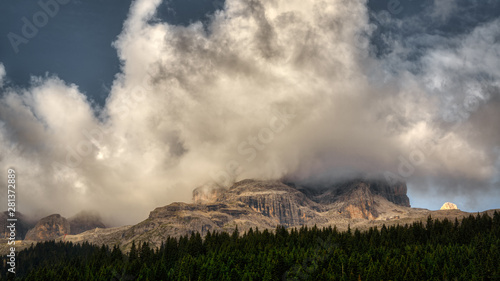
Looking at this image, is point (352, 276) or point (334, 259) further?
point (334, 259)

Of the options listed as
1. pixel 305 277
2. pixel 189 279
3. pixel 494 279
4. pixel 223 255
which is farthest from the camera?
pixel 223 255

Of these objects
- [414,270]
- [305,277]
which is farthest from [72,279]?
[414,270]

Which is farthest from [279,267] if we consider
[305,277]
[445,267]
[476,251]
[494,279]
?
[476,251]

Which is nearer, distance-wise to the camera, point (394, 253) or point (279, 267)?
point (279, 267)

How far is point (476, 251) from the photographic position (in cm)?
17575

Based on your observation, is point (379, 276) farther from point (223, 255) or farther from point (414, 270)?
point (223, 255)

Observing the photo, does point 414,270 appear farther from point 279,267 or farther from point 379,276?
point 279,267

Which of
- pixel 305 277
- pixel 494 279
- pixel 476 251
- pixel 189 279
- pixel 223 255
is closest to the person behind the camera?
pixel 494 279

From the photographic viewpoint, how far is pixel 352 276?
5965 inches

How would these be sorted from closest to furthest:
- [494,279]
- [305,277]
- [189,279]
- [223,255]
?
[494,279] → [305,277] → [189,279] → [223,255]

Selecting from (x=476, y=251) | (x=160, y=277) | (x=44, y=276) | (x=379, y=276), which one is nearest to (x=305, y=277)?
(x=379, y=276)

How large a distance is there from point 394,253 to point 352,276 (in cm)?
4466

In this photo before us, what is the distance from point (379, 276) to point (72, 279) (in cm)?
13405

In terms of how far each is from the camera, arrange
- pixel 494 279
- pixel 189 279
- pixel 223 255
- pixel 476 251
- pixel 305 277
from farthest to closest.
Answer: pixel 223 255 → pixel 476 251 → pixel 189 279 → pixel 305 277 → pixel 494 279
